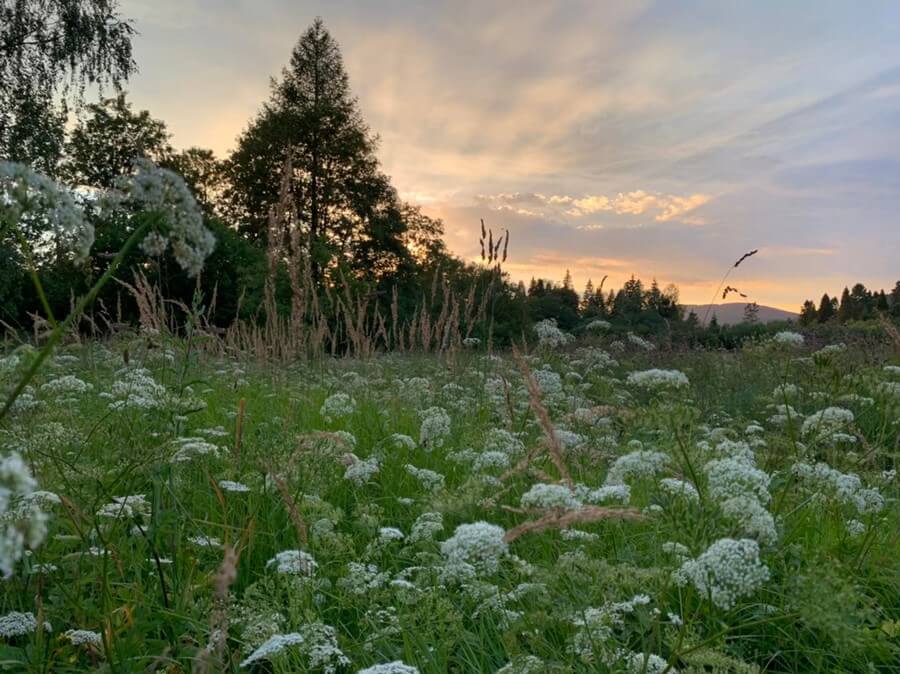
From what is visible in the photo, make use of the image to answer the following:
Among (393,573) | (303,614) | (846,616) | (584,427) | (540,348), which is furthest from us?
(540,348)

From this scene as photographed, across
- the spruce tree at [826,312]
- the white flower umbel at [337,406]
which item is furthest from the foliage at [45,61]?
the spruce tree at [826,312]

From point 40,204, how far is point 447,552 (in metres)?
1.55

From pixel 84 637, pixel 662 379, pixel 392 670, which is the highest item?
pixel 662 379

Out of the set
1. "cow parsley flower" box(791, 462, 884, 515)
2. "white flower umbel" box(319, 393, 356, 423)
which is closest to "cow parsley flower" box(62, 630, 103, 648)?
"white flower umbel" box(319, 393, 356, 423)

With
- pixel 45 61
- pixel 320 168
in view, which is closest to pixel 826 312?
pixel 320 168

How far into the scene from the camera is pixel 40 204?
1686 mm

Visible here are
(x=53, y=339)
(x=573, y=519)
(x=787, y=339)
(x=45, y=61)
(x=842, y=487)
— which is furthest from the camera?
(x=45, y=61)

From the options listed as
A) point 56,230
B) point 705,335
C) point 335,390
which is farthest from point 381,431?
Answer: point 705,335

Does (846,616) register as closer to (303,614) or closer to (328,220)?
(303,614)

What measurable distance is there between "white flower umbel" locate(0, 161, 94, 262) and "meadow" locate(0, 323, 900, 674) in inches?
16.6

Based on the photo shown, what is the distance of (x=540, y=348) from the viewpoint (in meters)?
5.89

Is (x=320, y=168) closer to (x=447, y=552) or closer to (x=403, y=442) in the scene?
(x=403, y=442)

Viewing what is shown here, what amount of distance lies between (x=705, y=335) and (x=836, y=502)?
15.8 metres

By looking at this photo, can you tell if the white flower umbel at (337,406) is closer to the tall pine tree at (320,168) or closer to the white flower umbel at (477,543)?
the white flower umbel at (477,543)
